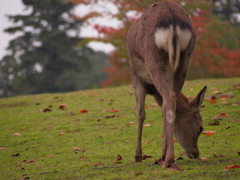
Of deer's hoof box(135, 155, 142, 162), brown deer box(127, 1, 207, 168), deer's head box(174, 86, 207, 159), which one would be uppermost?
brown deer box(127, 1, 207, 168)

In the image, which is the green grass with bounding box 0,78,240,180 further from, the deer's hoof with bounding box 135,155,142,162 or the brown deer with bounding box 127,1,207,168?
the brown deer with bounding box 127,1,207,168

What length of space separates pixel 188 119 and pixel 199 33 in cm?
1462

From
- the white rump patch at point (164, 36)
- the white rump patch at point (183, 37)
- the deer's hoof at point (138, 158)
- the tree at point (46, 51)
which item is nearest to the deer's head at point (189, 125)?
the deer's hoof at point (138, 158)

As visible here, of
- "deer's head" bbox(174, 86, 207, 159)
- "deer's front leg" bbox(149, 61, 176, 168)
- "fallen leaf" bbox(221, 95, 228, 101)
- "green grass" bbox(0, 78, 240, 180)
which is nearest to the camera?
"deer's front leg" bbox(149, 61, 176, 168)

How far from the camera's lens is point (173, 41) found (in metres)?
4.64

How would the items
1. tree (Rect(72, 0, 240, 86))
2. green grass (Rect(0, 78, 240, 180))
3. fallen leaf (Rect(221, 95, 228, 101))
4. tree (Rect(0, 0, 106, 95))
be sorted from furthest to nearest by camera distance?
tree (Rect(0, 0, 106, 95)), tree (Rect(72, 0, 240, 86)), fallen leaf (Rect(221, 95, 228, 101)), green grass (Rect(0, 78, 240, 180))

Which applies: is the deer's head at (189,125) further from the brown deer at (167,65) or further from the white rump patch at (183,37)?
the white rump patch at (183,37)

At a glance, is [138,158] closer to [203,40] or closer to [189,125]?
[189,125]

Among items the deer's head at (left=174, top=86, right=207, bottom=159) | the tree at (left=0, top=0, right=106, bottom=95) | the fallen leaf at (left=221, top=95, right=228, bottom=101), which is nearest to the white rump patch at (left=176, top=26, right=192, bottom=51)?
Result: the deer's head at (left=174, top=86, right=207, bottom=159)

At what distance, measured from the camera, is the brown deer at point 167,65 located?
4.67 metres

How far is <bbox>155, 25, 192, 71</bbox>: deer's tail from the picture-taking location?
4633mm

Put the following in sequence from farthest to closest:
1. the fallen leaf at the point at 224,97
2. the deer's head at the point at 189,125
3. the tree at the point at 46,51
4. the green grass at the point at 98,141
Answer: the tree at the point at 46,51 → the fallen leaf at the point at 224,97 → the deer's head at the point at 189,125 → the green grass at the point at 98,141

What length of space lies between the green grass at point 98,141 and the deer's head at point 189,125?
0.19 meters

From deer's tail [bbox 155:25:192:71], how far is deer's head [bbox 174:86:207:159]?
3.60ft
